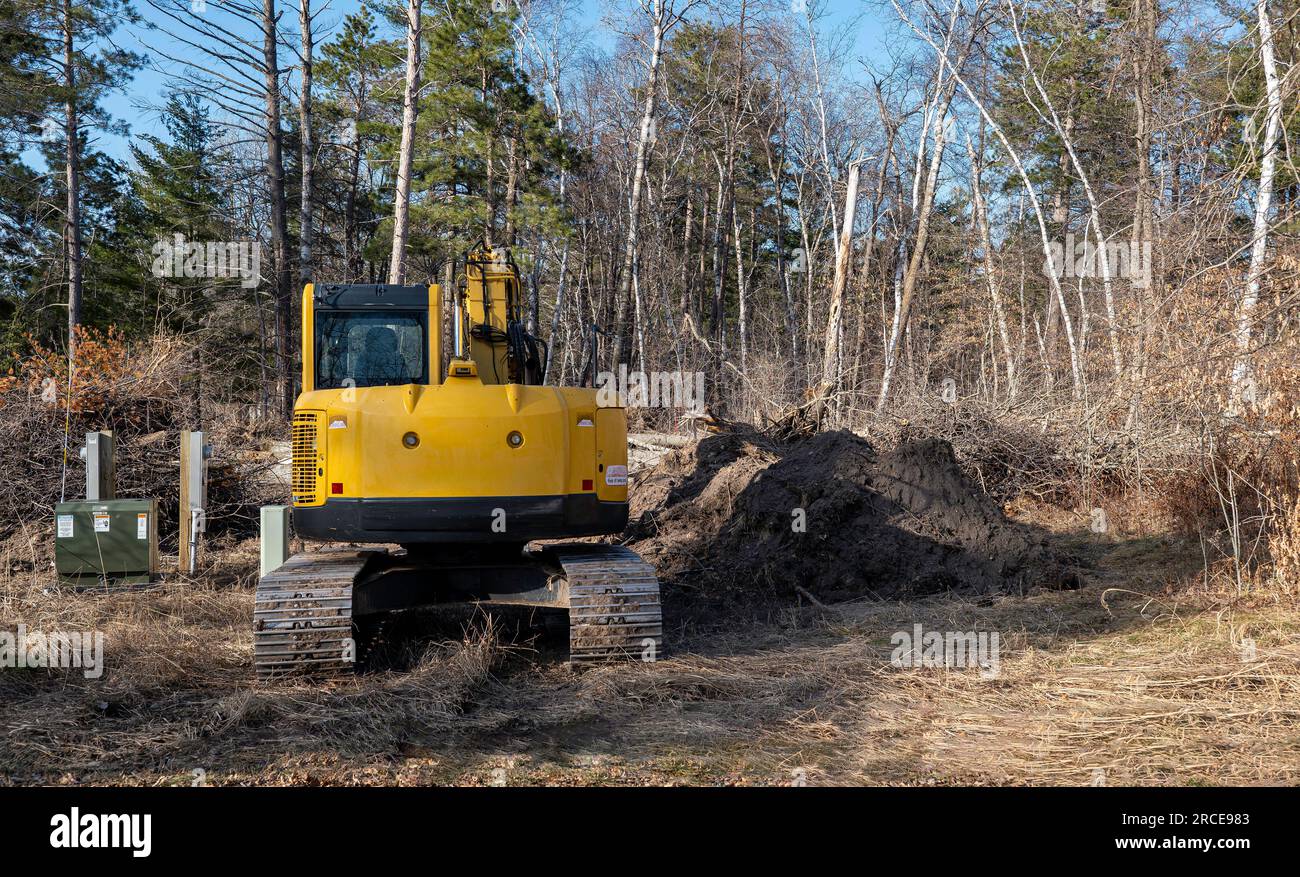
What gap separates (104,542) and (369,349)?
11.8 feet

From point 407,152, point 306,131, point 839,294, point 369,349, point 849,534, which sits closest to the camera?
point 369,349

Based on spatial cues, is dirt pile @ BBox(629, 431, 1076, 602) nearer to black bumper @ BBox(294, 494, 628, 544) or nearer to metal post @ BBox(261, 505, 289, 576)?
black bumper @ BBox(294, 494, 628, 544)

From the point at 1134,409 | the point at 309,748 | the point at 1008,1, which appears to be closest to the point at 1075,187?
the point at 1008,1

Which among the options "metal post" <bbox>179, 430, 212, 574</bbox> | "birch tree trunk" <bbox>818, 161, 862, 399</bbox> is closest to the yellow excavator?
"metal post" <bbox>179, 430, 212, 574</bbox>

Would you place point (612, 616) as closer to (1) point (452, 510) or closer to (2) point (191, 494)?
(1) point (452, 510)

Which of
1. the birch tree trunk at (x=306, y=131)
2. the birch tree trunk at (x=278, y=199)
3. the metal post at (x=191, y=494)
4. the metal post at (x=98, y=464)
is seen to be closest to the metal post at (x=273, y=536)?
the metal post at (x=191, y=494)

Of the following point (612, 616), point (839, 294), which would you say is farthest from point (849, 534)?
point (839, 294)

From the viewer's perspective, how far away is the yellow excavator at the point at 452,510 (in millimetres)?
5910

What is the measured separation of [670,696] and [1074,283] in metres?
24.1

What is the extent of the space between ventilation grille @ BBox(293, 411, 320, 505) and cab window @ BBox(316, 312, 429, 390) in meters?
0.84

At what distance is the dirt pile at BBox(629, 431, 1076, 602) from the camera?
875cm

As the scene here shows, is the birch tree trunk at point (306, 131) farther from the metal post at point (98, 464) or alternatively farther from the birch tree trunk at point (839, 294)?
the birch tree trunk at point (839, 294)

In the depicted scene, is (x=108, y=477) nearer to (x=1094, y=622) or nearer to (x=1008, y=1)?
(x=1094, y=622)

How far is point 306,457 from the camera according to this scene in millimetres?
6129
